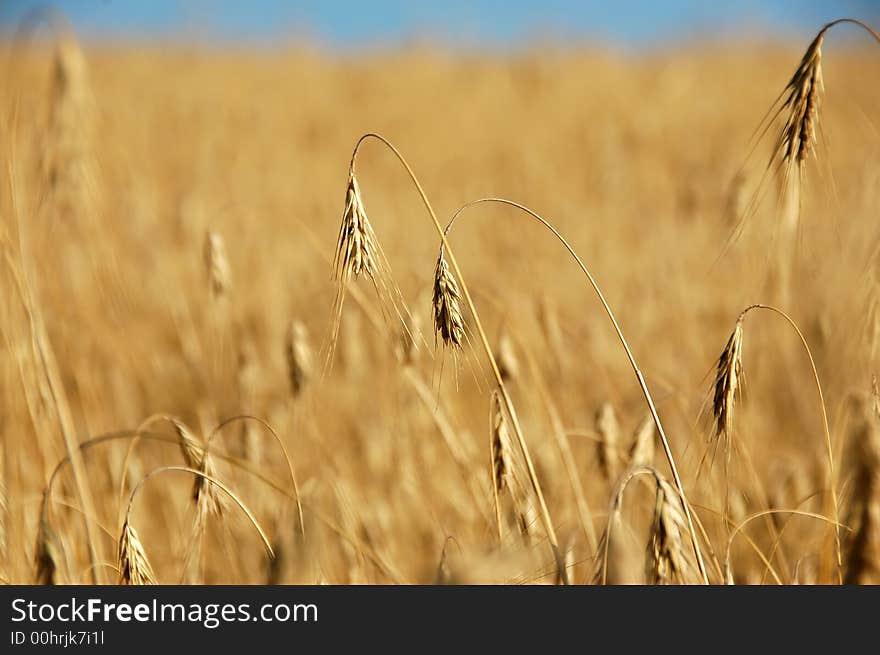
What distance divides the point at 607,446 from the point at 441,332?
60 centimetres

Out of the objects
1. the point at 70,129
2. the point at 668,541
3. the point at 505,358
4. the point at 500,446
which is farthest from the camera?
the point at 70,129

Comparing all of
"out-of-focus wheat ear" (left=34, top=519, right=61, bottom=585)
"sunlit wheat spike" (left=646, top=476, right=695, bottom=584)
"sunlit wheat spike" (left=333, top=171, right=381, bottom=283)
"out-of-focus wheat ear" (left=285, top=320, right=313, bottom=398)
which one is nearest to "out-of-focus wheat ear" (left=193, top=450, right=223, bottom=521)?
"out-of-focus wheat ear" (left=34, top=519, right=61, bottom=585)

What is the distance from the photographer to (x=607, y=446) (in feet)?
4.82

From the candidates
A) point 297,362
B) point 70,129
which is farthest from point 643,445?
point 70,129

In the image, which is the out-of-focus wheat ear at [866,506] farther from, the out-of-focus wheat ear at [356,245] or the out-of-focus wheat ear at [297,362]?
the out-of-focus wheat ear at [297,362]

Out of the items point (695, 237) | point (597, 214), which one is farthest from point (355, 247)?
point (597, 214)

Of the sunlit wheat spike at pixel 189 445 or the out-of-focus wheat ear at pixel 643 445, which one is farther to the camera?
the out-of-focus wheat ear at pixel 643 445

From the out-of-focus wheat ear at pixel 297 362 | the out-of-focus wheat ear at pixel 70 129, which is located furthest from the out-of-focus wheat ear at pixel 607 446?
the out-of-focus wheat ear at pixel 70 129

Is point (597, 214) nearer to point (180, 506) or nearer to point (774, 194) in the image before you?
point (774, 194)

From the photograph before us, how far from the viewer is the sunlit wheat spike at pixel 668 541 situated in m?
0.89

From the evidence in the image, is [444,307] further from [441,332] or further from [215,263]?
[215,263]

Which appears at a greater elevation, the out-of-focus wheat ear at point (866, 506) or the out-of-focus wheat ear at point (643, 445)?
the out-of-focus wheat ear at point (643, 445)

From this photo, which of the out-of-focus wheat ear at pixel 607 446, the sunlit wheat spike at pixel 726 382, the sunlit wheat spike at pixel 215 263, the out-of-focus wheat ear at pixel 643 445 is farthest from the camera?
the sunlit wheat spike at pixel 215 263
